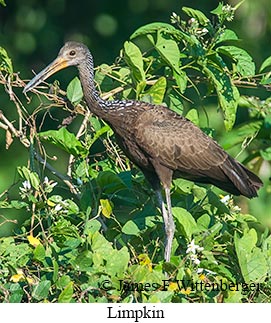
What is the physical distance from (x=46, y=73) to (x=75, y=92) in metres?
0.21

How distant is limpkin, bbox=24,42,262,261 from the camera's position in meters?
6.57

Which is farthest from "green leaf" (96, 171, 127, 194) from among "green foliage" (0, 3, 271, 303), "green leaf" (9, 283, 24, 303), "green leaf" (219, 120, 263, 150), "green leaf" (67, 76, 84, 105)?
"green leaf" (219, 120, 263, 150)

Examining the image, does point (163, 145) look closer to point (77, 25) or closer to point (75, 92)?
point (75, 92)

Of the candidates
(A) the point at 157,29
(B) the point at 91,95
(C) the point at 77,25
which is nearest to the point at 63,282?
(B) the point at 91,95

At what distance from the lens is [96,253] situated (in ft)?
18.7

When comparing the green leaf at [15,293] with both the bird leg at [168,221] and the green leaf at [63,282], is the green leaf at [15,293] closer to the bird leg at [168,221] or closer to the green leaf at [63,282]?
the green leaf at [63,282]

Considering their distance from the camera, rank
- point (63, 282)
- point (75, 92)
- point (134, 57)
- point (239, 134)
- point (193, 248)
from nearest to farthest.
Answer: point (63, 282) → point (193, 248) → point (134, 57) → point (75, 92) → point (239, 134)

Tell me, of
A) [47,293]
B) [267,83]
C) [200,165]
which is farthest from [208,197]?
[47,293]

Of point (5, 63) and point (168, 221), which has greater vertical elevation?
point (5, 63)

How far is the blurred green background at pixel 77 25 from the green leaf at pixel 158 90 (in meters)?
4.36

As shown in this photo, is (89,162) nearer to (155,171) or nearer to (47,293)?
(155,171)

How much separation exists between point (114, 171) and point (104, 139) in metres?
0.30

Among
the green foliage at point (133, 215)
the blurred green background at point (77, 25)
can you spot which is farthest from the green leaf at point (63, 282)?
the blurred green background at point (77, 25)

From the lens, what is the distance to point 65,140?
6414mm
